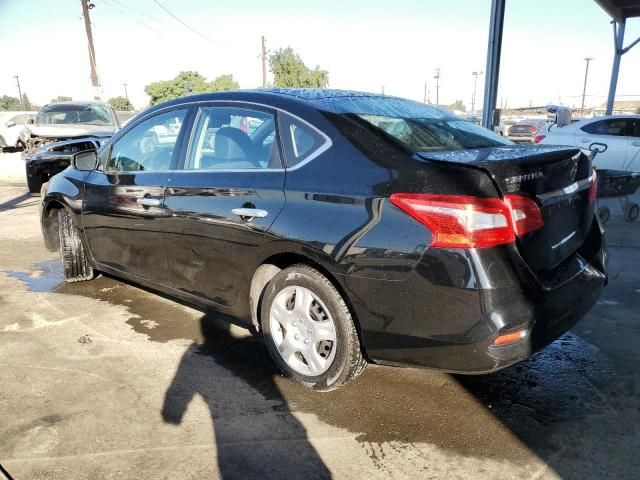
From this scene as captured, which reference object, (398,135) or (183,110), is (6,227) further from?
(398,135)

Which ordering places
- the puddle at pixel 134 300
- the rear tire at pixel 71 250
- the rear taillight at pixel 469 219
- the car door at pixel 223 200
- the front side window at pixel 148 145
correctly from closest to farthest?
the rear taillight at pixel 469 219
the car door at pixel 223 200
the front side window at pixel 148 145
the puddle at pixel 134 300
the rear tire at pixel 71 250

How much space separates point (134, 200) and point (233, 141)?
3.20 ft

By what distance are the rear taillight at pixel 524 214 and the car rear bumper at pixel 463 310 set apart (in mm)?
117

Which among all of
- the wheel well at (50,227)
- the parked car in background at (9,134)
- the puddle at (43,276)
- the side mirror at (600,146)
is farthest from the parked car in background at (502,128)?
the parked car in background at (9,134)

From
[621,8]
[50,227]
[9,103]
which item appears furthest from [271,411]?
[9,103]

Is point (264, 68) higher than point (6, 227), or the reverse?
point (264, 68)

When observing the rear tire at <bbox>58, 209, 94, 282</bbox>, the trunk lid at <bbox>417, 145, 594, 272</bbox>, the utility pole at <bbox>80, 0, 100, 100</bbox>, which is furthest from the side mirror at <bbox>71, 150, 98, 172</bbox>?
the utility pole at <bbox>80, 0, 100, 100</bbox>

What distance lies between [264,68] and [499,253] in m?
44.5

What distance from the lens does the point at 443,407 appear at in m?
2.82

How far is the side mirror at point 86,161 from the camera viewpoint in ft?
14.5

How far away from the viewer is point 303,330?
293cm

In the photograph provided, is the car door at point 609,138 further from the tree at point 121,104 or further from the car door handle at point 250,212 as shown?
the tree at point 121,104

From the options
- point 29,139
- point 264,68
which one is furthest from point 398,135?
point 264,68

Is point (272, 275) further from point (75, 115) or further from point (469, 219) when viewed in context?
point (75, 115)
